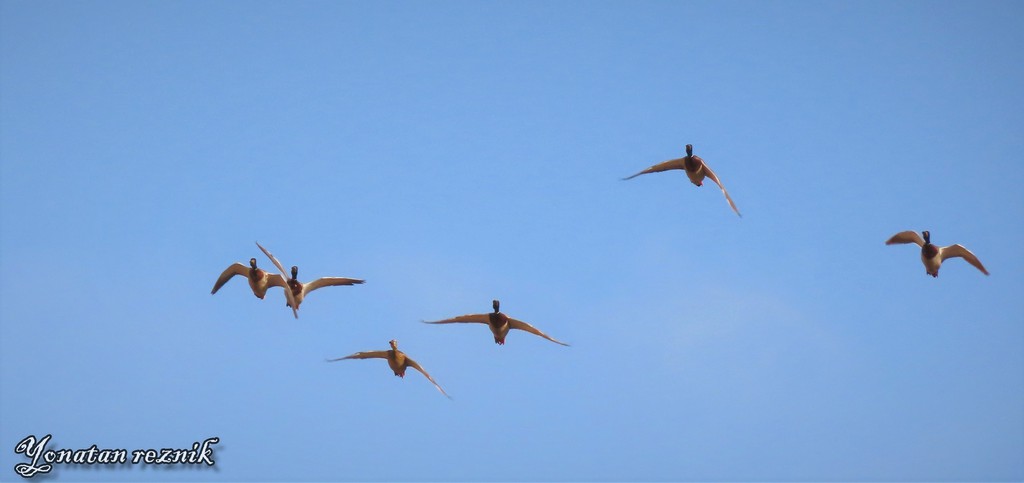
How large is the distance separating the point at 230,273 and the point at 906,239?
1851 cm

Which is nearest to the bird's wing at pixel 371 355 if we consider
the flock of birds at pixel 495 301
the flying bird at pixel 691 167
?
the flock of birds at pixel 495 301

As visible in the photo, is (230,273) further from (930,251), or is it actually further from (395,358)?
(930,251)

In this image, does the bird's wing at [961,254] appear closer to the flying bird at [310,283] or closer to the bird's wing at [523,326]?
the bird's wing at [523,326]

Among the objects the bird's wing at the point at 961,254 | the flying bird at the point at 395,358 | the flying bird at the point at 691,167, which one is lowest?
the flying bird at the point at 395,358

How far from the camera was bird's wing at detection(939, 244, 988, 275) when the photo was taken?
30266 mm

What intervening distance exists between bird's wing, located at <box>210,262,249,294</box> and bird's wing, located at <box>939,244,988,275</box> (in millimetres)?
18879

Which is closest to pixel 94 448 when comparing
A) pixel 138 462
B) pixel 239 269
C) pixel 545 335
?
pixel 138 462

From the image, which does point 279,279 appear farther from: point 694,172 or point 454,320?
point 694,172

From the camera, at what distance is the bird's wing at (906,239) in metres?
30.5

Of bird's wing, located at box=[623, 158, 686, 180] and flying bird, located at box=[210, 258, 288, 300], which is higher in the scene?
bird's wing, located at box=[623, 158, 686, 180]

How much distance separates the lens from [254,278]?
31.8 metres


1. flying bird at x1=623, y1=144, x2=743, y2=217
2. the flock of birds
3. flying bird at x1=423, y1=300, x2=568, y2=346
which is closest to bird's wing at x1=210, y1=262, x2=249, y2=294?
the flock of birds

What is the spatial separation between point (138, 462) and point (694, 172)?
17.4 metres

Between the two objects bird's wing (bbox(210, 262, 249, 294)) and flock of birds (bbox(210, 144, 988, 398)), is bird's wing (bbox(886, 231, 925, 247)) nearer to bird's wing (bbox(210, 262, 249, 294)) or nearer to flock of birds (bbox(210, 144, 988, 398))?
flock of birds (bbox(210, 144, 988, 398))
